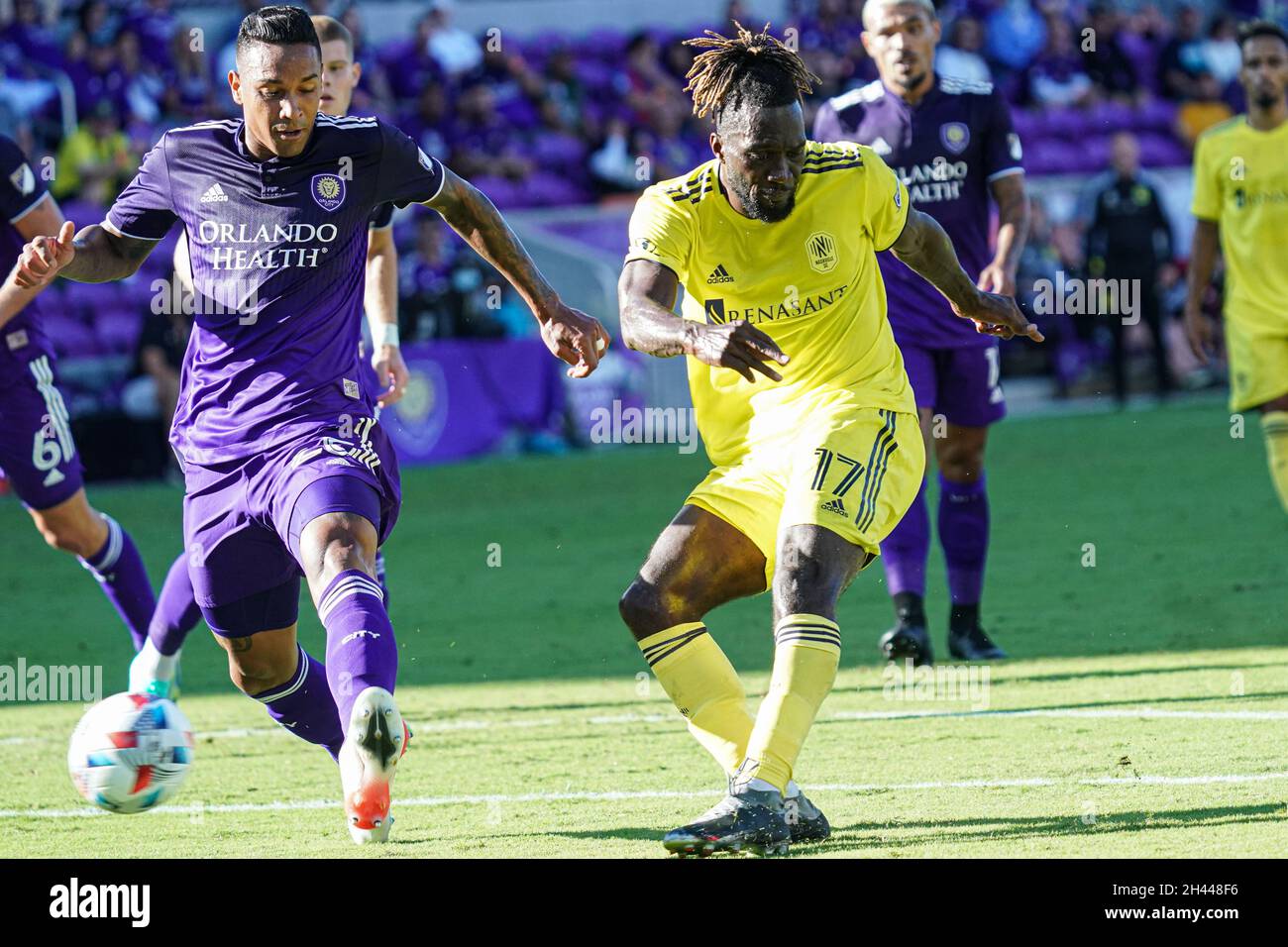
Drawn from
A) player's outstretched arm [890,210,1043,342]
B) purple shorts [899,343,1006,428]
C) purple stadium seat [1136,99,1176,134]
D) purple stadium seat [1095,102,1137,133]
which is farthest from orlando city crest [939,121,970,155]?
purple stadium seat [1136,99,1176,134]

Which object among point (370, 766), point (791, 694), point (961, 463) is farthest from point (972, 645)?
point (370, 766)

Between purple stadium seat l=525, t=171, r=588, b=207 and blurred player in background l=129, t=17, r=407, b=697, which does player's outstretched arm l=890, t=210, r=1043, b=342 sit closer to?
blurred player in background l=129, t=17, r=407, b=697

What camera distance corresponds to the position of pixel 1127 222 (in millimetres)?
20328

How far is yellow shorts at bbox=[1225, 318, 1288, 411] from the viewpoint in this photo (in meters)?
9.02

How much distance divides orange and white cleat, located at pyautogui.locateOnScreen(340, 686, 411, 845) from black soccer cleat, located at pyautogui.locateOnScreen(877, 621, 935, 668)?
387 centimetres

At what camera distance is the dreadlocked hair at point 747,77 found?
16.8 feet

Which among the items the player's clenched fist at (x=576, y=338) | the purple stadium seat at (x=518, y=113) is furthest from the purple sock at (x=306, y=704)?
the purple stadium seat at (x=518, y=113)

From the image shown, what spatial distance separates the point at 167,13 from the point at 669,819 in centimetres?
1820

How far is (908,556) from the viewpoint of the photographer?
26.1 ft

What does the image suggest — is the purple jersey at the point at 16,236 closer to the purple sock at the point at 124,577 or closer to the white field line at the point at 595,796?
the purple sock at the point at 124,577

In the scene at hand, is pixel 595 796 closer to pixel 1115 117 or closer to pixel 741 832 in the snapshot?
pixel 741 832

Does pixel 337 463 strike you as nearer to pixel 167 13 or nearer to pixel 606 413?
pixel 606 413

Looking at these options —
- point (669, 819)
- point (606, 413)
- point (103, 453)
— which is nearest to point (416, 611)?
point (669, 819)

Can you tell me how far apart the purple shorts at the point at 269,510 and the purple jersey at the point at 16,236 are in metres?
2.41
